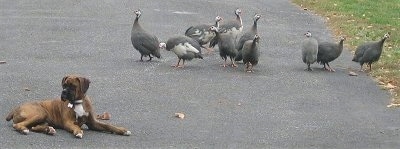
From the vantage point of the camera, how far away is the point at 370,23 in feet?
60.6

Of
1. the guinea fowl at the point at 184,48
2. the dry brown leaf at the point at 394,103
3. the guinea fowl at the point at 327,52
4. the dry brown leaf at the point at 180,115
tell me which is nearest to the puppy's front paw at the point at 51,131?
the dry brown leaf at the point at 180,115

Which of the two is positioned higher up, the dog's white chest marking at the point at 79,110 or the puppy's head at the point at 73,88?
the puppy's head at the point at 73,88

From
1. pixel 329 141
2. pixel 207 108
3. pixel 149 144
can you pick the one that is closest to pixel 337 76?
pixel 207 108

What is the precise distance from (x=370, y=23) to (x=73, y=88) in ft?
37.0

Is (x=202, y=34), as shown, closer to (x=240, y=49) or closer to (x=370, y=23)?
(x=240, y=49)

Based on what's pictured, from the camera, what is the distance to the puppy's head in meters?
8.52

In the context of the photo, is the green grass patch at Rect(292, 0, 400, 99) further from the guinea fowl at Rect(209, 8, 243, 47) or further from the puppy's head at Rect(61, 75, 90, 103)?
the puppy's head at Rect(61, 75, 90, 103)

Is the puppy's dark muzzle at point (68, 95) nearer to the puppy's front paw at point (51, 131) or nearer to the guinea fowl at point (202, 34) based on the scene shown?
the puppy's front paw at point (51, 131)

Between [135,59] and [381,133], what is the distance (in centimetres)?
577

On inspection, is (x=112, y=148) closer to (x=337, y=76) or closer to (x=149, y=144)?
(x=149, y=144)

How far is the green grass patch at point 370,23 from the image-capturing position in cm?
1374

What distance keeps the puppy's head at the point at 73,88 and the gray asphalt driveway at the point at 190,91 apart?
45 cm

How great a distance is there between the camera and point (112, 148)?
8.39 meters

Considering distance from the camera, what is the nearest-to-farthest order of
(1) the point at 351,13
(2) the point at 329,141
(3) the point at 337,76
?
(2) the point at 329,141
(3) the point at 337,76
(1) the point at 351,13
